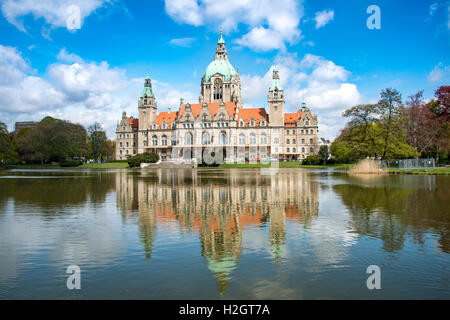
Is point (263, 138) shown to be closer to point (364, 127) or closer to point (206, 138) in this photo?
point (206, 138)

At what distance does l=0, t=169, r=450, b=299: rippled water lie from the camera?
20.7ft

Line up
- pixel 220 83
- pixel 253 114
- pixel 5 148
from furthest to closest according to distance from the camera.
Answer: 1. pixel 220 83
2. pixel 253 114
3. pixel 5 148

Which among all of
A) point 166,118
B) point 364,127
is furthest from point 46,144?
point 364,127

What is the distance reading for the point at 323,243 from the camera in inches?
363

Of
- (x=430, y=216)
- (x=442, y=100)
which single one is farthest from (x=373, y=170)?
(x=430, y=216)

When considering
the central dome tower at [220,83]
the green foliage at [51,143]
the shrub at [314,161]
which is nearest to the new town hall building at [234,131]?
the central dome tower at [220,83]

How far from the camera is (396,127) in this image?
47438mm

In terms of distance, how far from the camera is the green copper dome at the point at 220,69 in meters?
112

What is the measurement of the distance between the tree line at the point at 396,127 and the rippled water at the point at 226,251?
3489cm

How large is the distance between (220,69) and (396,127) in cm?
7297

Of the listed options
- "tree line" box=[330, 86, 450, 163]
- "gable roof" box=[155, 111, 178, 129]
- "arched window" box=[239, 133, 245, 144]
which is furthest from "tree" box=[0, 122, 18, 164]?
"tree line" box=[330, 86, 450, 163]

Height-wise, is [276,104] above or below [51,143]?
above
